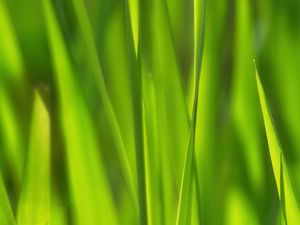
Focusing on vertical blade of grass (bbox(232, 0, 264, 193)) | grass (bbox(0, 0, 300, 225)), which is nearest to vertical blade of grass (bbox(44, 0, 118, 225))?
grass (bbox(0, 0, 300, 225))

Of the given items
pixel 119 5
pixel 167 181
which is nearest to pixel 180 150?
pixel 167 181

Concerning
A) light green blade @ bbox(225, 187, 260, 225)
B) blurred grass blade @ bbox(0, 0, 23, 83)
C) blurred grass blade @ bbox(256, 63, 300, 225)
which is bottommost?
light green blade @ bbox(225, 187, 260, 225)

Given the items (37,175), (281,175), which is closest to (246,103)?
(281,175)

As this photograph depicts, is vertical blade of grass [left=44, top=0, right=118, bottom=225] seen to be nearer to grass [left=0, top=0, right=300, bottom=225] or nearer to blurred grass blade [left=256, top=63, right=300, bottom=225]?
grass [left=0, top=0, right=300, bottom=225]

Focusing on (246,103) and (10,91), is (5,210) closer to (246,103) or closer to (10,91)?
(10,91)

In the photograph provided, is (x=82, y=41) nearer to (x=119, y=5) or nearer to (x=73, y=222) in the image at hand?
(x=119, y=5)

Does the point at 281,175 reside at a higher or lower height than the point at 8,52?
lower

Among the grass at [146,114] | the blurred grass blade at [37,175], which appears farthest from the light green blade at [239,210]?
the blurred grass blade at [37,175]
